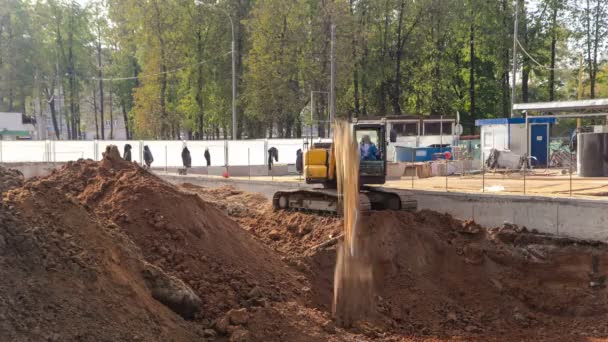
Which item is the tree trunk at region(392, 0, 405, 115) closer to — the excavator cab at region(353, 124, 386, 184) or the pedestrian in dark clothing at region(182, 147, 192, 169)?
the pedestrian in dark clothing at region(182, 147, 192, 169)

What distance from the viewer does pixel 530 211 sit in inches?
557

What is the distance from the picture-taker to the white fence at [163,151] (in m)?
30.1

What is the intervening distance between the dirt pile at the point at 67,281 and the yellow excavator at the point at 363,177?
7.54 m

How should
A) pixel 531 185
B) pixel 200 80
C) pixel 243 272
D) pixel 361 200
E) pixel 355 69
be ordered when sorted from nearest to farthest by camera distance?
pixel 243 272 → pixel 361 200 → pixel 531 185 → pixel 355 69 → pixel 200 80

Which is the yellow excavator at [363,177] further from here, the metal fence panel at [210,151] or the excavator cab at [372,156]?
the metal fence panel at [210,151]

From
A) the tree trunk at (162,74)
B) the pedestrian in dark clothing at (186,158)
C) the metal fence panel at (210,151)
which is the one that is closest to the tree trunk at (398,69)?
the tree trunk at (162,74)

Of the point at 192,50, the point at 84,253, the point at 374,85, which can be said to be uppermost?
the point at 192,50

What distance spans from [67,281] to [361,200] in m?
8.71

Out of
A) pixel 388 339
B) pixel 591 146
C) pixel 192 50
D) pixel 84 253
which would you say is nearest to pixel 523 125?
pixel 591 146

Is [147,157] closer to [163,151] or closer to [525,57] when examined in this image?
[163,151]

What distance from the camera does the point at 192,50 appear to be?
157ft

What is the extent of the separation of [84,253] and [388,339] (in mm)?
5337

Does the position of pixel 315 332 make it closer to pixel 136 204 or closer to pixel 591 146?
pixel 136 204

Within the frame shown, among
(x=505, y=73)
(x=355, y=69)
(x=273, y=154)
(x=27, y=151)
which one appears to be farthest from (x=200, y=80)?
(x=505, y=73)
